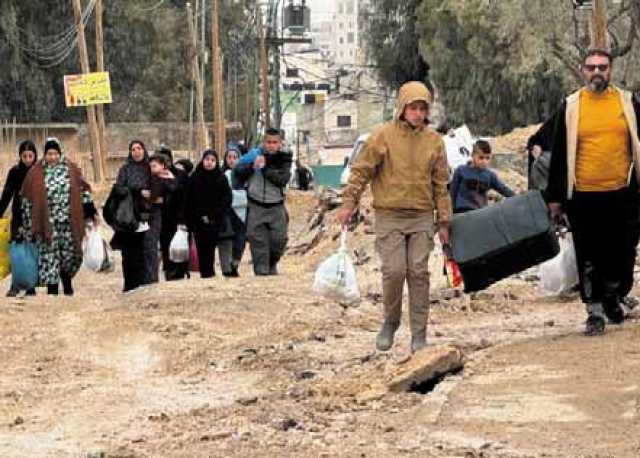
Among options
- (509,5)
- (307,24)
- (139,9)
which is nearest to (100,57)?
(509,5)

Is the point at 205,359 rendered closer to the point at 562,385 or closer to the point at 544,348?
the point at 544,348

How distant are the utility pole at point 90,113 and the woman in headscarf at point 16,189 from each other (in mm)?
26385

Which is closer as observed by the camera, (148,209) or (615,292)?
(615,292)

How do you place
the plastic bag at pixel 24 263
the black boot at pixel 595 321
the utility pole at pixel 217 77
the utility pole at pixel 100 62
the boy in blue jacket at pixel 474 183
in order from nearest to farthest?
the black boot at pixel 595 321 → the boy in blue jacket at pixel 474 183 → the plastic bag at pixel 24 263 → the utility pole at pixel 100 62 → the utility pole at pixel 217 77

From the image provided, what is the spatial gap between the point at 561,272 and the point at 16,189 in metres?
6.00

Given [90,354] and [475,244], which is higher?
[475,244]

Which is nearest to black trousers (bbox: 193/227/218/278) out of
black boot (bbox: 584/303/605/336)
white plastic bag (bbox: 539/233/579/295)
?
white plastic bag (bbox: 539/233/579/295)

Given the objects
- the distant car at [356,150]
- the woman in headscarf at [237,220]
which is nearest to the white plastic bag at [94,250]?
the woman in headscarf at [237,220]

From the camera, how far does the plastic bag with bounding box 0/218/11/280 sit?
15422 millimetres

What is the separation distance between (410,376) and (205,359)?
2.77 meters

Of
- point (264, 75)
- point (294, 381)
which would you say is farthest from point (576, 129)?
point (264, 75)

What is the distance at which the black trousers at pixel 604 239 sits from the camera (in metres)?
9.57

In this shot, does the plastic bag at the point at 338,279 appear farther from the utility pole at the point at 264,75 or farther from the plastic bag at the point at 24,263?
the utility pole at the point at 264,75

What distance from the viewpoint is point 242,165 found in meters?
15.4
